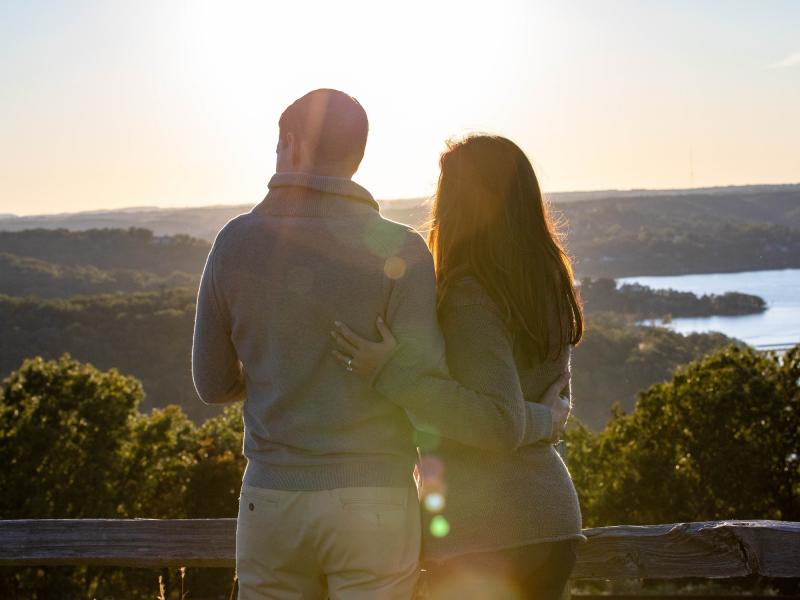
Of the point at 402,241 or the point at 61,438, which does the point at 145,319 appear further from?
the point at 402,241

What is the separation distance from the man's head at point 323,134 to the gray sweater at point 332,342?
5cm

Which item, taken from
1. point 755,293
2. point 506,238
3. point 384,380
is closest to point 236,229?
point 384,380

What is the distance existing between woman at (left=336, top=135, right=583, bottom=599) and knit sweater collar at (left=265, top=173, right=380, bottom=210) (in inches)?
10.8

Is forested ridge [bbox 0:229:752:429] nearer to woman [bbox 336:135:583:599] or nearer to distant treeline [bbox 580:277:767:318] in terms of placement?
distant treeline [bbox 580:277:767:318]

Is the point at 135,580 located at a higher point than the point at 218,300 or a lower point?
lower

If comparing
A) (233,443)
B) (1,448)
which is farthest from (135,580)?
(233,443)

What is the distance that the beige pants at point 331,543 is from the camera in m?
2.19

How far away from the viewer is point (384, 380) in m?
2.19

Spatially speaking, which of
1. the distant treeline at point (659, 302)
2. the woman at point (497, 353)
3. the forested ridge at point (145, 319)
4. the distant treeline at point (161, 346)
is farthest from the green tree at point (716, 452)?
the distant treeline at point (659, 302)

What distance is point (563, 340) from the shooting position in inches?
94.1

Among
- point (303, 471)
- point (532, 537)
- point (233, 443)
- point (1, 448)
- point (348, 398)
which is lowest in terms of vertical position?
point (233, 443)

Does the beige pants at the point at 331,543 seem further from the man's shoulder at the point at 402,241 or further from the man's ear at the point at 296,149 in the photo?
the man's ear at the point at 296,149

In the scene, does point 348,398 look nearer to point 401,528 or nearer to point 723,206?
point 401,528

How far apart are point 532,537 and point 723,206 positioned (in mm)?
134314
